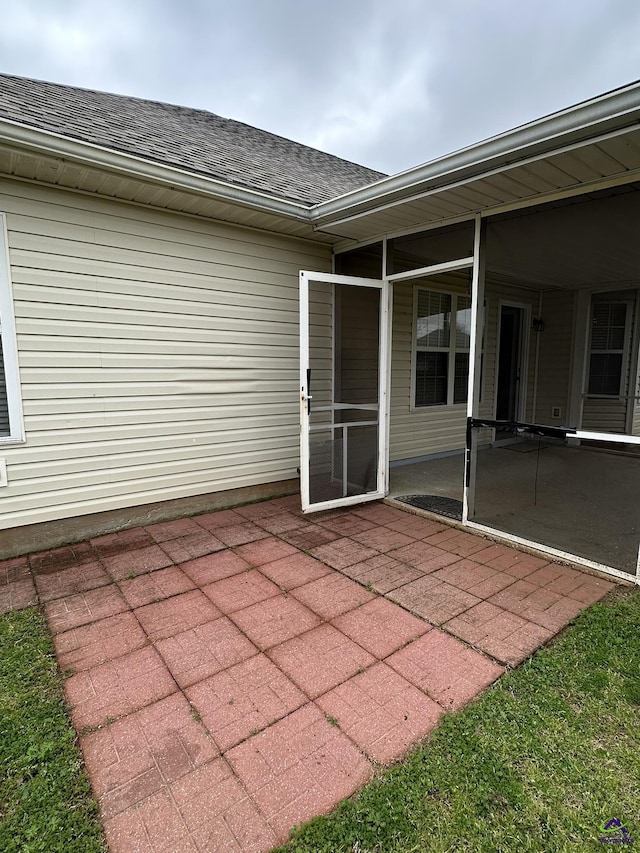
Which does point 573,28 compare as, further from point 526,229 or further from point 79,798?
point 79,798

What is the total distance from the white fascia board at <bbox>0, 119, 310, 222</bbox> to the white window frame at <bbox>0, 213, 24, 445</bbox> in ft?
1.97

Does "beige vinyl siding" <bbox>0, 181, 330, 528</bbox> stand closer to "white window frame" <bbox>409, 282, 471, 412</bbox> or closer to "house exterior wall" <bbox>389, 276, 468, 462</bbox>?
"house exterior wall" <bbox>389, 276, 468, 462</bbox>

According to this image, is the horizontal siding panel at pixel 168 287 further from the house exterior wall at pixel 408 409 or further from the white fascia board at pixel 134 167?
the house exterior wall at pixel 408 409

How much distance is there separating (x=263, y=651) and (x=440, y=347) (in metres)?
4.78

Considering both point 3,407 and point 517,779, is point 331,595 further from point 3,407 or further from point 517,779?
point 3,407

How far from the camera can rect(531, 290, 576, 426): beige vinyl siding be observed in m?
7.24

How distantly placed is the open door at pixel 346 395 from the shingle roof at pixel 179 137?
93cm

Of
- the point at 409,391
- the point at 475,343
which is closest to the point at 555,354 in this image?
the point at 409,391

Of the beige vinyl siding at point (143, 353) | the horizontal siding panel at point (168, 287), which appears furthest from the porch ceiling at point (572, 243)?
the horizontal siding panel at point (168, 287)

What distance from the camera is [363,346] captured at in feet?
14.7

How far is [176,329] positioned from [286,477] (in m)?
1.79

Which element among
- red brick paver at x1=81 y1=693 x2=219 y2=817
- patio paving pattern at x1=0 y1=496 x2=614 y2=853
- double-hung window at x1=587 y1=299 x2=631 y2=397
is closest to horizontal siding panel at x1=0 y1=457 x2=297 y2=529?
patio paving pattern at x1=0 y1=496 x2=614 y2=853

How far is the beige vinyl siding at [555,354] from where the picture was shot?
7.24 m

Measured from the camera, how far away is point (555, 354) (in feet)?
24.2
